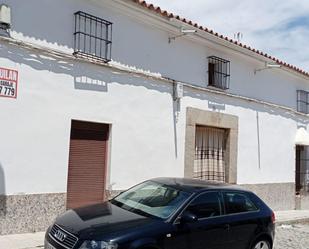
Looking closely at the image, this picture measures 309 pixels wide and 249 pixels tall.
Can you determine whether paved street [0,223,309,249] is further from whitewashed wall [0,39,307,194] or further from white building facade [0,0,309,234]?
whitewashed wall [0,39,307,194]

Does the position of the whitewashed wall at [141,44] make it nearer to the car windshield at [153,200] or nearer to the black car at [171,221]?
the car windshield at [153,200]

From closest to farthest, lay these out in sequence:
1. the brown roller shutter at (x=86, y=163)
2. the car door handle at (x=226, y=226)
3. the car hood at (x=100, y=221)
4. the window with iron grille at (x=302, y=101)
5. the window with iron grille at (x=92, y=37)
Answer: the car hood at (x=100, y=221)
the car door handle at (x=226, y=226)
the window with iron grille at (x=92, y=37)
the brown roller shutter at (x=86, y=163)
the window with iron grille at (x=302, y=101)

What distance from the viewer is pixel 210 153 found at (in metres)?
12.0

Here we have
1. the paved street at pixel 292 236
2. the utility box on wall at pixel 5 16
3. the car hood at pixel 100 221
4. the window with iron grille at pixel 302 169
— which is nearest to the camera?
the car hood at pixel 100 221

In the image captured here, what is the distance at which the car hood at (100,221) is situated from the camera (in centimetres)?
519

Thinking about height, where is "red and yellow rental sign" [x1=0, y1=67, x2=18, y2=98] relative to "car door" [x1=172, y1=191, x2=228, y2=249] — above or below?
above

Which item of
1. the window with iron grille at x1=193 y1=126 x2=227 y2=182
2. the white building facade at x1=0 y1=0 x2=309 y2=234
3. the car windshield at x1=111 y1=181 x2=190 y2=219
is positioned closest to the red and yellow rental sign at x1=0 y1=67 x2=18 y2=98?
the white building facade at x1=0 y1=0 x2=309 y2=234

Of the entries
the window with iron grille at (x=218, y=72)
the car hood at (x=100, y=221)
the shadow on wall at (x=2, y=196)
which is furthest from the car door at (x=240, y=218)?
the window with iron grille at (x=218, y=72)

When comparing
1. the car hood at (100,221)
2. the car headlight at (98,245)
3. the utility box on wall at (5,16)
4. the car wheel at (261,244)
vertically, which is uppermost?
the utility box on wall at (5,16)

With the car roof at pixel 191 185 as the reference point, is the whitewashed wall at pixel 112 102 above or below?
above

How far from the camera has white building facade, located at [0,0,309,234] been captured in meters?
7.59

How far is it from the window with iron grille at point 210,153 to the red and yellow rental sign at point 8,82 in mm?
5514

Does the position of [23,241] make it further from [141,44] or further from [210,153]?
[210,153]

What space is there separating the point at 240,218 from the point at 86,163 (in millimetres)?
3609
